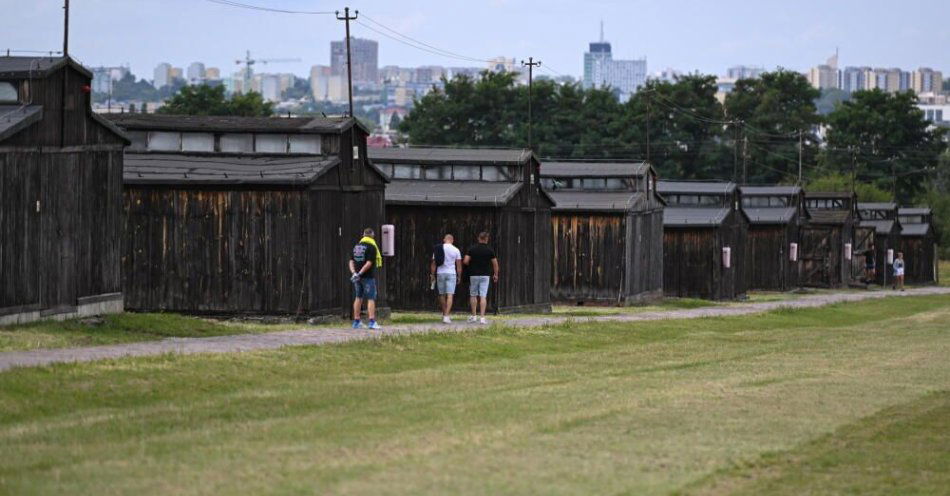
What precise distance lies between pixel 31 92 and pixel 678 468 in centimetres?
1662

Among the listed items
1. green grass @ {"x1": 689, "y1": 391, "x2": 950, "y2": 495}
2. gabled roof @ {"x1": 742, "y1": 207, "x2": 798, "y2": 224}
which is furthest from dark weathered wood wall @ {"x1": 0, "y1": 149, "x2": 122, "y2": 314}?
gabled roof @ {"x1": 742, "y1": 207, "x2": 798, "y2": 224}

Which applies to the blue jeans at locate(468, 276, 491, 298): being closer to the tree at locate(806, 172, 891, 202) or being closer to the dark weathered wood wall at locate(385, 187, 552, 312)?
the dark weathered wood wall at locate(385, 187, 552, 312)

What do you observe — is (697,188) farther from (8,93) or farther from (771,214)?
(8,93)

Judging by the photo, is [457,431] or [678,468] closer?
[678,468]

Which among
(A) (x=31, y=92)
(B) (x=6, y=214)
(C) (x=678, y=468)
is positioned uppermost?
(A) (x=31, y=92)

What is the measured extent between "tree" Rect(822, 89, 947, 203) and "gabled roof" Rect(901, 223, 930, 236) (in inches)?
1267

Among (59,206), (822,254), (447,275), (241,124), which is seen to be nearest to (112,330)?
(59,206)

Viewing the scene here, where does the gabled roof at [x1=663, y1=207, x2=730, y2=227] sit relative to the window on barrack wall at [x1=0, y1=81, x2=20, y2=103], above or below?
below

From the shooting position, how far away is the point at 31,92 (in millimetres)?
28266

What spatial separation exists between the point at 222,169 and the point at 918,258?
74.2m

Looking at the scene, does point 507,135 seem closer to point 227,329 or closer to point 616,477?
point 227,329

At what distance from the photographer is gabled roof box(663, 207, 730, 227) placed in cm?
6275

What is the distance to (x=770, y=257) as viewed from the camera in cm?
7600

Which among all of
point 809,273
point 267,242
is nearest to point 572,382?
point 267,242
